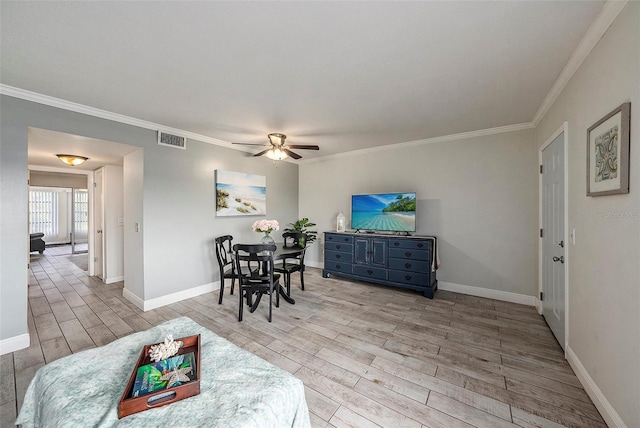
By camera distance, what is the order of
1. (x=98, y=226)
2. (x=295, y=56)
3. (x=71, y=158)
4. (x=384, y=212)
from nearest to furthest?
(x=295, y=56) < (x=71, y=158) < (x=384, y=212) < (x=98, y=226)

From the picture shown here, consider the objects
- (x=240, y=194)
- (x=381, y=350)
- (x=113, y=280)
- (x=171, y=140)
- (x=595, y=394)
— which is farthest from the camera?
(x=113, y=280)

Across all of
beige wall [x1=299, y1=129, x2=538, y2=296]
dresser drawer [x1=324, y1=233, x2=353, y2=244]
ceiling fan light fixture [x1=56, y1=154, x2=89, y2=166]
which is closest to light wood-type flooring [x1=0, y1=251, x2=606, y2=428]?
beige wall [x1=299, y1=129, x2=538, y2=296]

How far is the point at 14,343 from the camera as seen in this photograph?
2.38m

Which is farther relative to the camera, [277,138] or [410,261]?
[410,261]

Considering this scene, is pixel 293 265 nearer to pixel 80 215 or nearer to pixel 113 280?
pixel 113 280

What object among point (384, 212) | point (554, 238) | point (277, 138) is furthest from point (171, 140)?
point (554, 238)

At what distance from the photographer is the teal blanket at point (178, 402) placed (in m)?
0.96

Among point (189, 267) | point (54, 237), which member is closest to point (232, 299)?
point (189, 267)

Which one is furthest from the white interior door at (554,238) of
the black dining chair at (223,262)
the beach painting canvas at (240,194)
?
the beach painting canvas at (240,194)

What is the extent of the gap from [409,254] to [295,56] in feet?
10.1

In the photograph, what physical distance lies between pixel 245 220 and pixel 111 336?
2453 millimetres

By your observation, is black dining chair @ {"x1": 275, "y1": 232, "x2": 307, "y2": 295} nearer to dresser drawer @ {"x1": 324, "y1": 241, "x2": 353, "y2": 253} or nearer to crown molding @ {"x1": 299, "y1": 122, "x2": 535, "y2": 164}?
dresser drawer @ {"x1": 324, "y1": 241, "x2": 353, "y2": 253}

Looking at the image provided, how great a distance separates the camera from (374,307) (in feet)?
10.9

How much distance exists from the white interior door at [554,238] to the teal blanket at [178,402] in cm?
270
